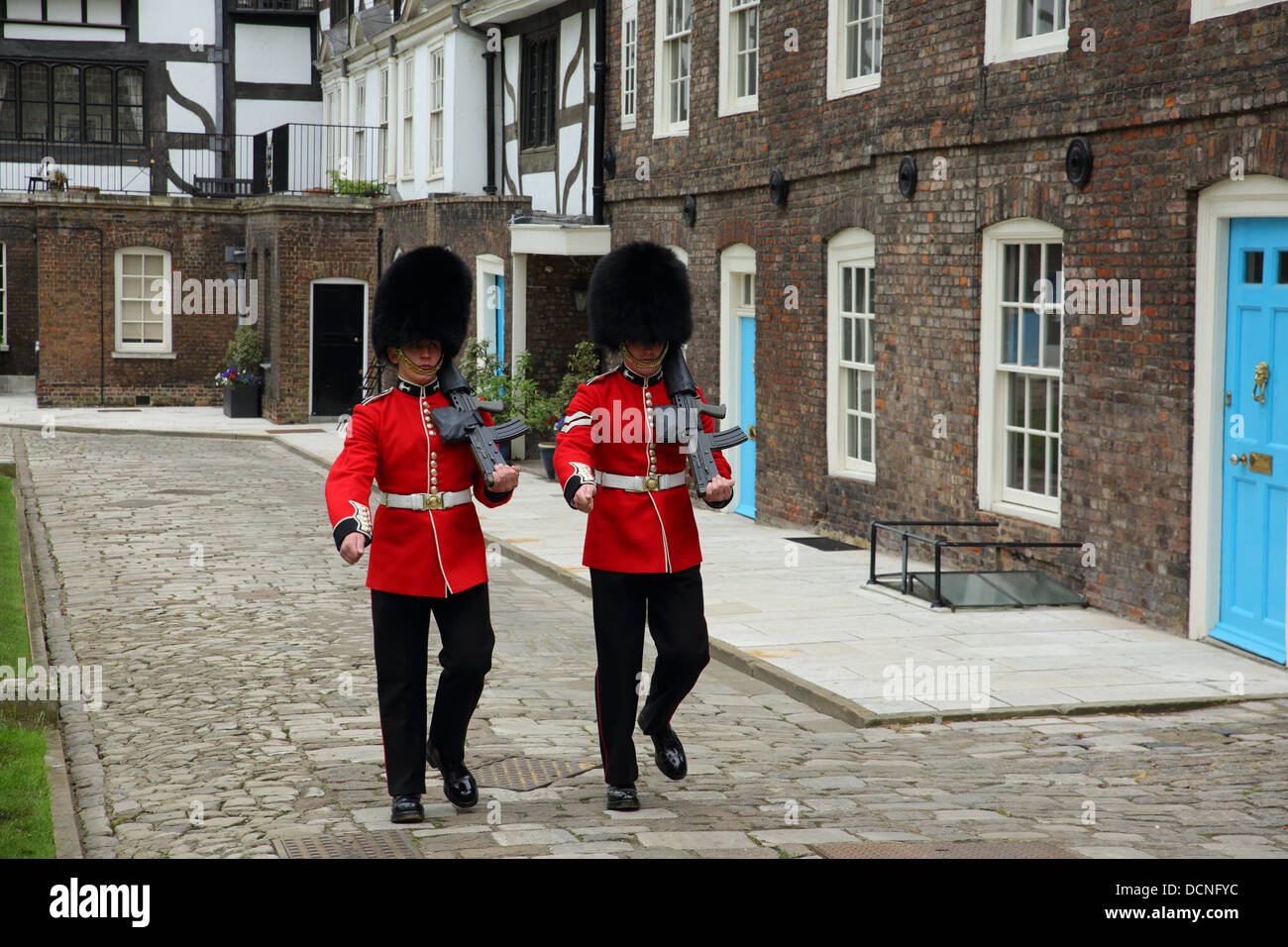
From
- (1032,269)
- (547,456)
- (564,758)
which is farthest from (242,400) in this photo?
(564,758)

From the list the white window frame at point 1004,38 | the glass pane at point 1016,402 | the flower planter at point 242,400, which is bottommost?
the flower planter at point 242,400

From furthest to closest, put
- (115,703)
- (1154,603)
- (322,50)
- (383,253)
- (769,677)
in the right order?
(322,50) < (383,253) < (1154,603) < (769,677) < (115,703)

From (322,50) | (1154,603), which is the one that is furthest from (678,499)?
(322,50)

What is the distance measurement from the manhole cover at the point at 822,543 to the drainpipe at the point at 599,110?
6552 mm

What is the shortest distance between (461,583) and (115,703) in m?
3.18

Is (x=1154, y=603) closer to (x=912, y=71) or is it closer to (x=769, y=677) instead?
(x=769, y=677)

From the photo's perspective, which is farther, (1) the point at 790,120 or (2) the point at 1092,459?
(1) the point at 790,120

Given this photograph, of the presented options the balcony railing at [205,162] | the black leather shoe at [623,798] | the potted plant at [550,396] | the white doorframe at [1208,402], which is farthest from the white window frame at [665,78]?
the black leather shoe at [623,798]

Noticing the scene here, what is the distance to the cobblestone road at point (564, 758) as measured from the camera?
18.5 ft

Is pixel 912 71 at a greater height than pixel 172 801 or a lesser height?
greater

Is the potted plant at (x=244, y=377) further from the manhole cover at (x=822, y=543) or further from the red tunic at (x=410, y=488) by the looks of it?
the red tunic at (x=410, y=488)

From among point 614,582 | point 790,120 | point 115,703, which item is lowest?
point 115,703

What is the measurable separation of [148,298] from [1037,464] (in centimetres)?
2248

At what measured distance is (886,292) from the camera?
42.0ft
